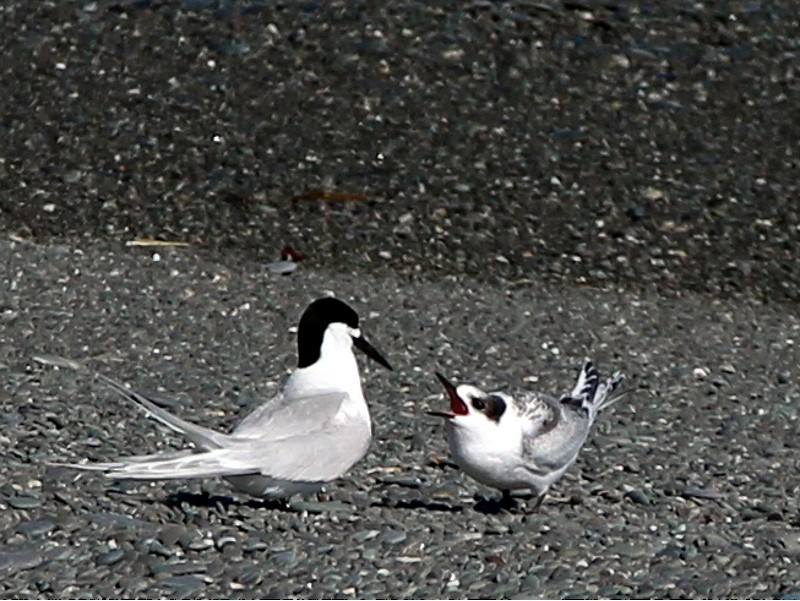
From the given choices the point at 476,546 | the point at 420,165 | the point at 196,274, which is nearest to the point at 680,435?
the point at 476,546

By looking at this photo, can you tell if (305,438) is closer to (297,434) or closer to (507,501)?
(297,434)

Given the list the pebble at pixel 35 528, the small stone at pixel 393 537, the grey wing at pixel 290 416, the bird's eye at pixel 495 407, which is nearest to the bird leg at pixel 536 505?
the bird's eye at pixel 495 407

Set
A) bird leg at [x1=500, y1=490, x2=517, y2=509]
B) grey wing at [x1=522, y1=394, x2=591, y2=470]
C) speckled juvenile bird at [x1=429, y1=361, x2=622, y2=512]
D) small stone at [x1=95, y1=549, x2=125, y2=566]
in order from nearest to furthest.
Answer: small stone at [x1=95, y1=549, x2=125, y2=566]
speckled juvenile bird at [x1=429, y1=361, x2=622, y2=512]
grey wing at [x1=522, y1=394, x2=591, y2=470]
bird leg at [x1=500, y1=490, x2=517, y2=509]

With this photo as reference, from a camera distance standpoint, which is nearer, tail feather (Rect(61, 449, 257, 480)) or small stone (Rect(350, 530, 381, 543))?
tail feather (Rect(61, 449, 257, 480))

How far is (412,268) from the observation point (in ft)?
29.9

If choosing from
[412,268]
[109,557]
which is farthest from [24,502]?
[412,268]

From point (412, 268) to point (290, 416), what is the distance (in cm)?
410

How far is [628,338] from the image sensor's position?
797cm

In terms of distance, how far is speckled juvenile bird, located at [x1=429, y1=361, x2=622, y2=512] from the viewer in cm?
496

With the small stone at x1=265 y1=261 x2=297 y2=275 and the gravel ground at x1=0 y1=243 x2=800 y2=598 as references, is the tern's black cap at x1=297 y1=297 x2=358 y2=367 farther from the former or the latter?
the small stone at x1=265 y1=261 x2=297 y2=275

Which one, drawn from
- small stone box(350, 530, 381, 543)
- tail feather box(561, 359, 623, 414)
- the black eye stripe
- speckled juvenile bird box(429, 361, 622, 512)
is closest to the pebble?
small stone box(350, 530, 381, 543)

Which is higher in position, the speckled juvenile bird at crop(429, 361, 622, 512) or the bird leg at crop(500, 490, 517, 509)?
the speckled juvenile bird at crop(429, 361, 622, 512)

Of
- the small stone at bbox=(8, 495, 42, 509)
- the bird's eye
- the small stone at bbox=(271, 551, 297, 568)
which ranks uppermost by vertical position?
the bird's eye

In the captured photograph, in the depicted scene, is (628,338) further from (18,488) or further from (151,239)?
(18,488)
